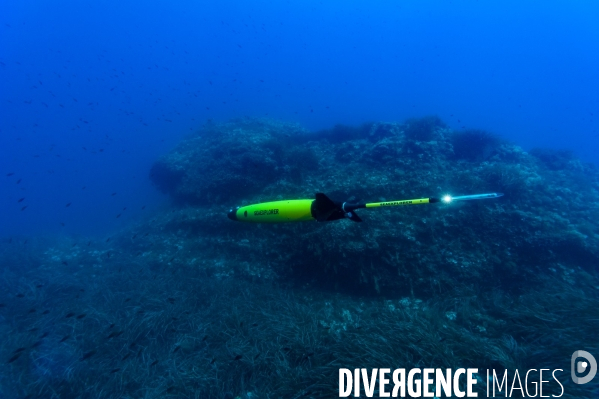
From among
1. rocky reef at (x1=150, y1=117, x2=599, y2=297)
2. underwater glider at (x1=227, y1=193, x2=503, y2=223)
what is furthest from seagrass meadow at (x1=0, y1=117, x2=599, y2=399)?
underwater glider at (x1=227, y1=193, x2=503, y2=223)

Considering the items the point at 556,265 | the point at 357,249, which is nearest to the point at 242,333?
the point at 357,249

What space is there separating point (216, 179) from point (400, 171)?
953 cm

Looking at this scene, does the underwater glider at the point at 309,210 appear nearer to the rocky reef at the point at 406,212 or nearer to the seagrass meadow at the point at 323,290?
the seagrass meadow at the point at 323,290

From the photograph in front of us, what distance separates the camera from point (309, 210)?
4.64 m

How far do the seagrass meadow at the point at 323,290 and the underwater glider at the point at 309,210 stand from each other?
3.33 meters

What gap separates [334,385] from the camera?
5.51m

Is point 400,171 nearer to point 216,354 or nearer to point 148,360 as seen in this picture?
point 216,354

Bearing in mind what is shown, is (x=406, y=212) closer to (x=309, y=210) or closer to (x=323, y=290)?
(x=323, y=290)

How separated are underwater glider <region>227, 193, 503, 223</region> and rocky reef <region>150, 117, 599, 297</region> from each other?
13.2 feet

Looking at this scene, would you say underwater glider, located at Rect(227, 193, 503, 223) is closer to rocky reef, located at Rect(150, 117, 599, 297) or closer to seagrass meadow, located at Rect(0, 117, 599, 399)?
seagrass meadow, located at Rect(0, 117, 599, 399)

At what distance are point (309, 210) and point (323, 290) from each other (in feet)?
16.8

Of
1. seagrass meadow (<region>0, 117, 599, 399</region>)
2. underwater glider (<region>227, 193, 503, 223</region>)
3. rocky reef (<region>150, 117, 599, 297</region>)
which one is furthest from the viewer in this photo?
rocky reef (<region>150, 117, 599, 297</region>)

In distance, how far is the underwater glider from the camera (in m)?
3.95

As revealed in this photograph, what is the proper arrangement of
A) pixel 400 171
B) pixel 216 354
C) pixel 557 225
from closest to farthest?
pixel 216 354 → pixel 557 225 → pixel 400 171
